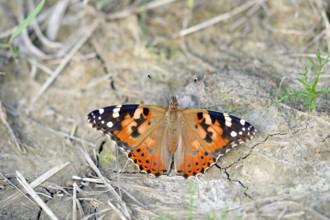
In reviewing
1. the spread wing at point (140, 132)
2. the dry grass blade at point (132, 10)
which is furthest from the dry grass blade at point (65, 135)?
the dry grass blade at point (132, 10)

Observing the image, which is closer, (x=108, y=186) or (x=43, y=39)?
(x=108, y=186)

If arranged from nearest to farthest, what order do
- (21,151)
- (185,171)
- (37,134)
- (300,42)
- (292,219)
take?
(292,219), (185,171), (21,151), (37,134), (300,42)

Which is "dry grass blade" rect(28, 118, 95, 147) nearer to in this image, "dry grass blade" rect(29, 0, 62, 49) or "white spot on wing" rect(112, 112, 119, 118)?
"white spot on wing" rect(112, 112, 119, 118)

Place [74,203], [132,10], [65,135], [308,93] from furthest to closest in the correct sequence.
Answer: [132,10] < [65,135] < [308,93] < [74,203]

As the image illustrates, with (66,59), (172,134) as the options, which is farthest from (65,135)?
(172,134)

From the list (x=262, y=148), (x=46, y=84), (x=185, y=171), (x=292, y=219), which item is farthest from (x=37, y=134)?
(x=292, y=219)

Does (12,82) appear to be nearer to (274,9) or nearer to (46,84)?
(46,84)

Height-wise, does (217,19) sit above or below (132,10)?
below

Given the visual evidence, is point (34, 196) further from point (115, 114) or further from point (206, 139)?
point (206, 139)
